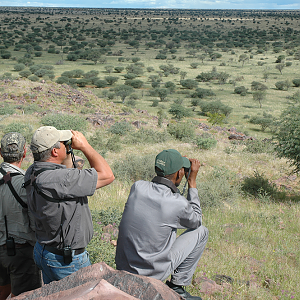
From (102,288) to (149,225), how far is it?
857 mm

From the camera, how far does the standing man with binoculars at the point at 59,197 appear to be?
7.54ft

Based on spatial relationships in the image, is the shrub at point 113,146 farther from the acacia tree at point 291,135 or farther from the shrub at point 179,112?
the shrub at point 179,112

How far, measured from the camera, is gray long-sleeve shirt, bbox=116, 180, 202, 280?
249cm

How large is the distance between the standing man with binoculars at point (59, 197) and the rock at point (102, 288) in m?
0.47

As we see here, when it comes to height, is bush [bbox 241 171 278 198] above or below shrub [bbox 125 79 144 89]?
below

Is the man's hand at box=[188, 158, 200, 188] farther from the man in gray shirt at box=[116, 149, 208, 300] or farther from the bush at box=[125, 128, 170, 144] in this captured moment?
the bush at box=[125, 128, 170, 144]

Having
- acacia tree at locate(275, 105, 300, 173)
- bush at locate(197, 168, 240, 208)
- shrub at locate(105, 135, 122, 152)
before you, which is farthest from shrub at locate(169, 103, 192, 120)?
acacia tree at locate(275, 105, 300, 173)

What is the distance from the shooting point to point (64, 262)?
244 cm

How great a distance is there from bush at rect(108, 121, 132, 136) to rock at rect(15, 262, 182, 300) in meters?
13.6

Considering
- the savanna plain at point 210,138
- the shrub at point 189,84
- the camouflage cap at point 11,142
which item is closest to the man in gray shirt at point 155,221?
the savanna plain at point 210,138

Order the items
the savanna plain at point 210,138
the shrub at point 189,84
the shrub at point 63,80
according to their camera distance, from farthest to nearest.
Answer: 1. the shrub at point 189,84
2. the shrub at point 63,80
3. the savanna plain at point 210,138

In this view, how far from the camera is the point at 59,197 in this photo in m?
2.31

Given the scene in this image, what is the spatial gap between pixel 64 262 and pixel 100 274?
60 cm

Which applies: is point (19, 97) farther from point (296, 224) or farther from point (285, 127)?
point (296, 224)
